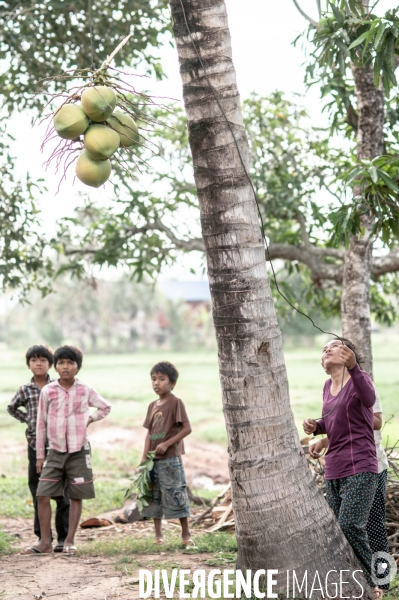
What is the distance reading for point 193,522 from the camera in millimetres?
7324

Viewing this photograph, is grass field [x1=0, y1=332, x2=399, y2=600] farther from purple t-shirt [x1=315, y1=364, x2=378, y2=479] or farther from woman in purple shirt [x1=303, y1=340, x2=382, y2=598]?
purple t-shirt [x1=315, y1=364, x2=378, y2=479]

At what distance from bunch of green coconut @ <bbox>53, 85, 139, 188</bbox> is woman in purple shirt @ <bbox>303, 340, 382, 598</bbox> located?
1.67 metres

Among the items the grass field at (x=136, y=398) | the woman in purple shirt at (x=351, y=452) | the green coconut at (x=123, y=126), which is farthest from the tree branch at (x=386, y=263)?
the green coconut at (x=123, y=126)

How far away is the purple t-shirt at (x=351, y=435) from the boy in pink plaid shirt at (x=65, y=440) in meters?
2.30

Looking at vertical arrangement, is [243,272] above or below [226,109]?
below

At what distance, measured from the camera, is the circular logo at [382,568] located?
4.51 meters

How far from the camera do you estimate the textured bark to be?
7.11 m

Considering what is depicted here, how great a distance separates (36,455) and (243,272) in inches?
126

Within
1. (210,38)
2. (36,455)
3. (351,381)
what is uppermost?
(210,38)

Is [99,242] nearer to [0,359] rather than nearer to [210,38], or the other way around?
[210,38]

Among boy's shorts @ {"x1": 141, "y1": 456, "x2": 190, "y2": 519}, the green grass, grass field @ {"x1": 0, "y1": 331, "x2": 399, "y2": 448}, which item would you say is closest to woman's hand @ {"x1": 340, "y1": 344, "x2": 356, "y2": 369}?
the green grass

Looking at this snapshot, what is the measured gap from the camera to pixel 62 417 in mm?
6137

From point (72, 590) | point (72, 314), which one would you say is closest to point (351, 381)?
point (72, 590)

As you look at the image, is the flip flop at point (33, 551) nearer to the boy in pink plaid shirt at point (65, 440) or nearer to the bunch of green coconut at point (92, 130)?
the boy in pink plaid shirt at point (65, 440)
